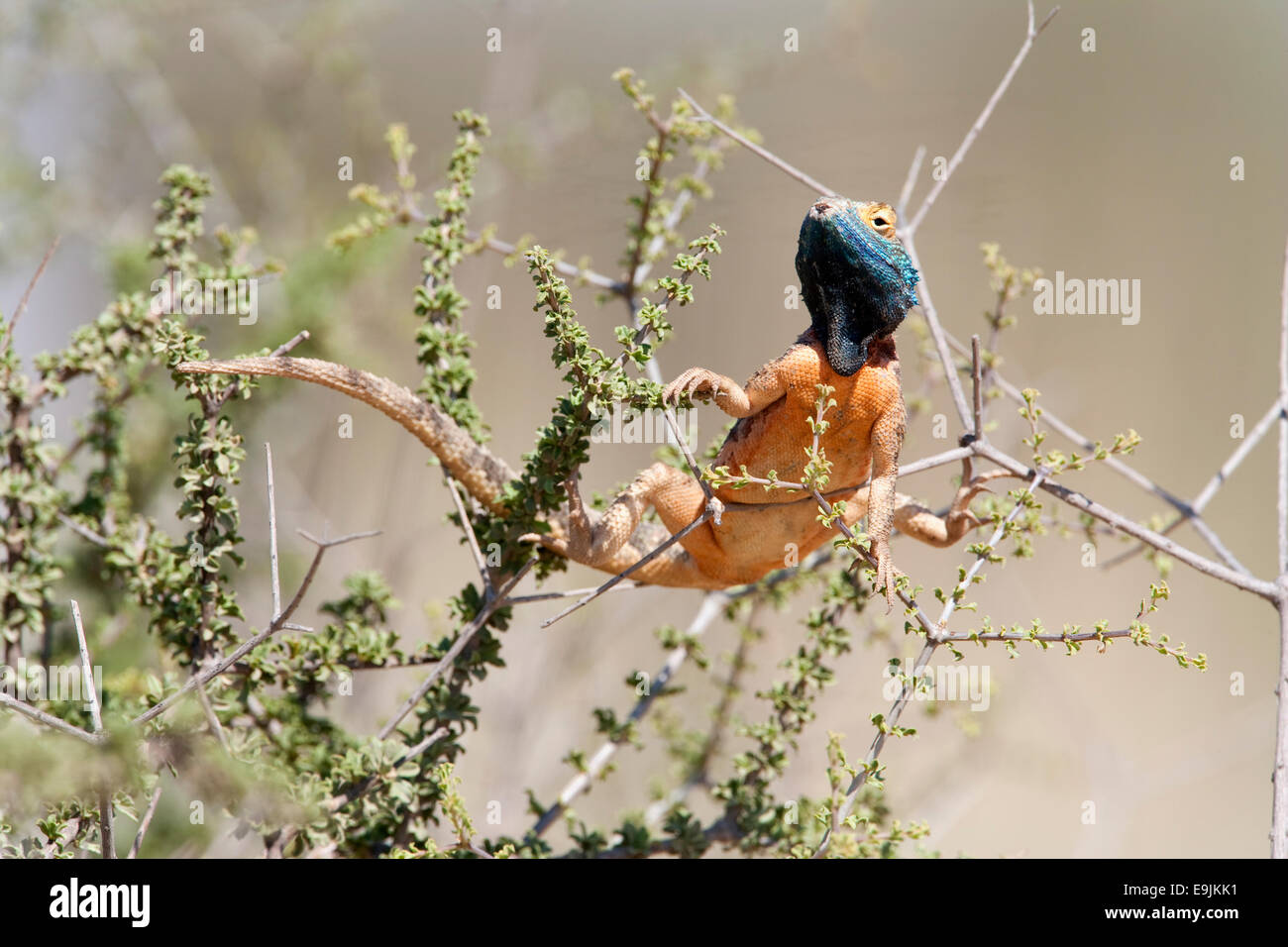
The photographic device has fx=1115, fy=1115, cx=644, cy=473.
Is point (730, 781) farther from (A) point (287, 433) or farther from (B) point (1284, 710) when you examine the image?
(A) point (287, 433)

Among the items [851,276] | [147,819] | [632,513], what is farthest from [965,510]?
[147,819]

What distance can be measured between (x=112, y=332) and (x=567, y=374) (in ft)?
6.75

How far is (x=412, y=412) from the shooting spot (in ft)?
12.2

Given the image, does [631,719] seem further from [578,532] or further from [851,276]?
[851,276]

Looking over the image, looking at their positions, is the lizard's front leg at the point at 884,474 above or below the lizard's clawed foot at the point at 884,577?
above

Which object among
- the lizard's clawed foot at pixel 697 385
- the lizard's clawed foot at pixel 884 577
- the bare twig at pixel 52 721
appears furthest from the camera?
the lizard's clawed foot at pixel 884 577

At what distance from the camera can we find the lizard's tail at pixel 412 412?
336cm

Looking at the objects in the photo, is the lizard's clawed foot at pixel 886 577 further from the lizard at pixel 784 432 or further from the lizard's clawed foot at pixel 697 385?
the lizard's clawed foot at pixel 697 385

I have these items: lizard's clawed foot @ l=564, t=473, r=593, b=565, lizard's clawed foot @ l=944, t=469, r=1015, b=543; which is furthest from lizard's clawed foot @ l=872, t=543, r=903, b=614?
lizard's clawed foot @ l=564, t=473, r=593, b=565

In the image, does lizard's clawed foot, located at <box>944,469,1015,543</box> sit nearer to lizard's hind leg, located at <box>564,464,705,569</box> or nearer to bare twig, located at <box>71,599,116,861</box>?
lizard's hind leg, located at <box>564,464,705,569</box>

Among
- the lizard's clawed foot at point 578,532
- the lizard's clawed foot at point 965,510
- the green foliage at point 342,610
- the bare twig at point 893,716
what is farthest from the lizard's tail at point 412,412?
the lizard's clawed foot at point 965,510

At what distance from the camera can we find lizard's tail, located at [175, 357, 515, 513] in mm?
3361

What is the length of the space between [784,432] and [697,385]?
1.46ft

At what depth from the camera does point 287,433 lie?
707 cm
